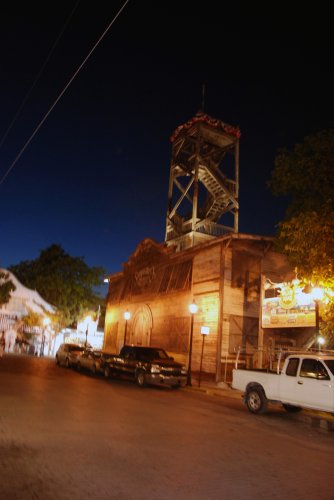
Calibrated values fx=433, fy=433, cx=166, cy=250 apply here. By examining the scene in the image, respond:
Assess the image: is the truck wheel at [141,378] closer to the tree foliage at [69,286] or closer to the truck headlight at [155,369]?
the truck headlight at [155,369]

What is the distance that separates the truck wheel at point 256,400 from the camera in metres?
13.2

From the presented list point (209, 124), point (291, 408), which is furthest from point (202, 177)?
point (291, 408)

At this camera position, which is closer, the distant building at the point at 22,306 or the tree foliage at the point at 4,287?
the tree foliage at the point at 4,287

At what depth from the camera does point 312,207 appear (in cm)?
1695

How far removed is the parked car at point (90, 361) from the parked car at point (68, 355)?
531 millimetres

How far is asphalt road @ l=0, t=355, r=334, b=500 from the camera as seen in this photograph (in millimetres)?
5414

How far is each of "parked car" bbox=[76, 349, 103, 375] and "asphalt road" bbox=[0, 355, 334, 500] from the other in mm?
11237

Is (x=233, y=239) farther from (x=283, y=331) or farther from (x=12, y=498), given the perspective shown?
(x=12, y=498)

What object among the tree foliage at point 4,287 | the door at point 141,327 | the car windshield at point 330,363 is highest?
the tree foliage at point 4,287

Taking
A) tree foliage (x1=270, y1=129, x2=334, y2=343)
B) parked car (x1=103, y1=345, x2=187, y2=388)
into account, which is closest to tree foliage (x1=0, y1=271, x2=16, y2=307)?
parked car (x1=103, y1=345, x2=187, y2=388)

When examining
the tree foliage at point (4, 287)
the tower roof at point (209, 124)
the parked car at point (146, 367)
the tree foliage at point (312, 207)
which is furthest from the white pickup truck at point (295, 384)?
the tower roof at point (209, 124)

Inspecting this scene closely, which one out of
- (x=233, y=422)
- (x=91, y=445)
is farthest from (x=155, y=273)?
(x=91, y=445)

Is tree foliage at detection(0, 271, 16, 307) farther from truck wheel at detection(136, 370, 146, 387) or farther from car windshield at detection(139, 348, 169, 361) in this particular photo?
truck wheel at detection(136, 370, 146, 387)

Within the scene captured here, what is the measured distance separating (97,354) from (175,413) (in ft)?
44.5
